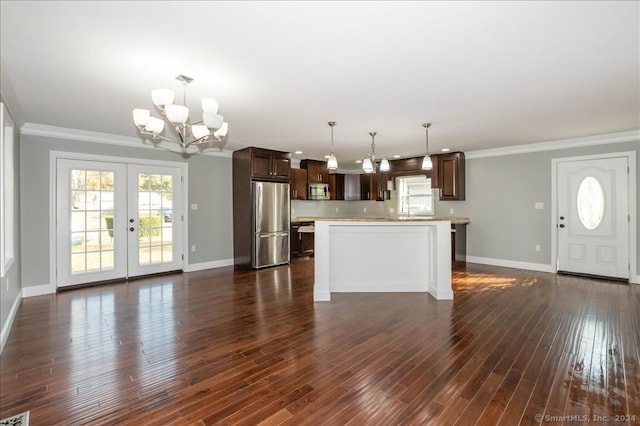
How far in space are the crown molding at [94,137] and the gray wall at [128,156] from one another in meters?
0.06

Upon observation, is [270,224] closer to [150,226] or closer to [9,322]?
[150,226]

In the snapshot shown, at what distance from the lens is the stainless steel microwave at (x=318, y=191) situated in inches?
312

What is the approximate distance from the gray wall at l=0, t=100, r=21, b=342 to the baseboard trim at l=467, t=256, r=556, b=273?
7354 mm

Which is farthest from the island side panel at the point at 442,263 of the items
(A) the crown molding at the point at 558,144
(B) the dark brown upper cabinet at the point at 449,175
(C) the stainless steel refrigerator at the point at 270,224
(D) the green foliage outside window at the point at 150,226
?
(D) the green foliage outside window at the point at 150,226

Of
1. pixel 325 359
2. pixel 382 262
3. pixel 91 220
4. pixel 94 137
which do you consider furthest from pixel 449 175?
pixel 91 220

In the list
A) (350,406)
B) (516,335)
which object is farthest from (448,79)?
(350,406)

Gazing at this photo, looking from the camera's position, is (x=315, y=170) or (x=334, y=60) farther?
(x=315, y=170)

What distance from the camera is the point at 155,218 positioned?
5699mm

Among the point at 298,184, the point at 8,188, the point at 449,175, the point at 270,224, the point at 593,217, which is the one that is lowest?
the point at 270,224

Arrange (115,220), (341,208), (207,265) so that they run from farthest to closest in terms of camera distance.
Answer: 1. (341,208)
2. (207,265)
3. (115,220)

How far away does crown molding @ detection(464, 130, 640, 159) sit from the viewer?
509cm

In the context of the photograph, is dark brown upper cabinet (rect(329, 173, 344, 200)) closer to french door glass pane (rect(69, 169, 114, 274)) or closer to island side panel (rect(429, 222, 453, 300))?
island side panel (rect(429, 222, 453, 300))

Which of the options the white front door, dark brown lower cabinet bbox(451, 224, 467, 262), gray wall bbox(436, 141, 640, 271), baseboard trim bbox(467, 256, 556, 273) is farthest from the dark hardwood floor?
dark brown lower cabinet bbox(451, 224, 467, 262)

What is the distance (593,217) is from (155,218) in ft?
24.6
